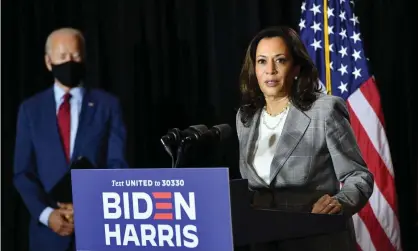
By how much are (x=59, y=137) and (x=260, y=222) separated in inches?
104

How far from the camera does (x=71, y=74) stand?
403cm

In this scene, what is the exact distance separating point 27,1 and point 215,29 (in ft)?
4.41

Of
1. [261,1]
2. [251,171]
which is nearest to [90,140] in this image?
[261,1]

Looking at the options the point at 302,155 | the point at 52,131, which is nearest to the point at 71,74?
the point at 52,131

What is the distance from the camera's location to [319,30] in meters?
3.34

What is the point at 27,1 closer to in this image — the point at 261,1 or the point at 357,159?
the point at 261,1

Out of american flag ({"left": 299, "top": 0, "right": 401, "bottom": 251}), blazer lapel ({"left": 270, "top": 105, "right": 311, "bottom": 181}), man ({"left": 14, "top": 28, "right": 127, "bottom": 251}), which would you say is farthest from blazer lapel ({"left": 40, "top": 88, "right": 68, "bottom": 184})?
blazer lapel ({"left": 270, "top": 105, "right": 311, "bottom": 181})

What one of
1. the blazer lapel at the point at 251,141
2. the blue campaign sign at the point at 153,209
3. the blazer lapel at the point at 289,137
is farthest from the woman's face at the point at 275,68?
the blue campaign sign at the point at 153,209

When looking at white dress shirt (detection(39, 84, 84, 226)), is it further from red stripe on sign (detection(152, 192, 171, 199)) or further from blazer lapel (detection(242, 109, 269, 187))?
red stripe on sign (detection(152, 192, 171, 199))

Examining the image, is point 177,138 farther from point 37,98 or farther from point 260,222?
point 37,98

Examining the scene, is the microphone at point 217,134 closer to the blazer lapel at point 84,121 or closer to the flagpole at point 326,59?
the flagpole at point 326,59

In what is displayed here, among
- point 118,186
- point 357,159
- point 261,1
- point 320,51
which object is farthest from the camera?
point 261,1

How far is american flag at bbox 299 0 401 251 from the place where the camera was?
3.24m

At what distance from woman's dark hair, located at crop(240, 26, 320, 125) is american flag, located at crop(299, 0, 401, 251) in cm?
46
